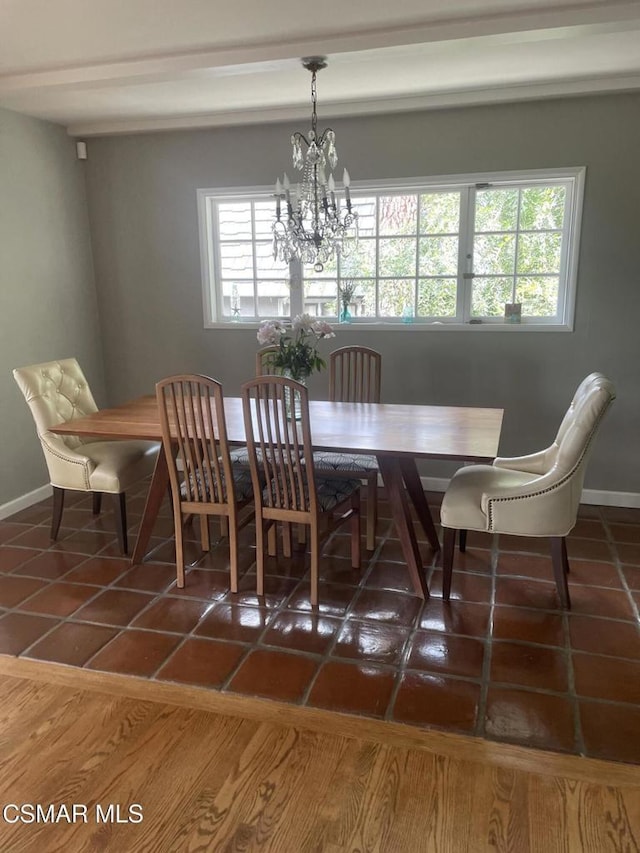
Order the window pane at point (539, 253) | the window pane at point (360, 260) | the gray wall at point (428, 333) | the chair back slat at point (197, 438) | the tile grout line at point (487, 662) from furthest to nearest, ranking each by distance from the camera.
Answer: the window pane at point (360, 260) < the window pane at point (539, 253) < the gray wall at point (428, 333) < the chair back slat at point (197, 438) < the tile grout line at point (487, 662)

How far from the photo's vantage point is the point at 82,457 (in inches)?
127

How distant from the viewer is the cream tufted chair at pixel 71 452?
10.5ft

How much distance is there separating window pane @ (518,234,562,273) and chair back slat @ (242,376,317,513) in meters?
2.05

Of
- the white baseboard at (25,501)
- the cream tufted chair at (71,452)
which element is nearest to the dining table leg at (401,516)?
the cream tufted chair at (71,452)

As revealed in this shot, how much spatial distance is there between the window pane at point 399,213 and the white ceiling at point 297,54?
54cm

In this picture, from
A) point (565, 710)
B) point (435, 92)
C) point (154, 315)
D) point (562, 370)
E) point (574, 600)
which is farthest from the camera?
point (154, 315)

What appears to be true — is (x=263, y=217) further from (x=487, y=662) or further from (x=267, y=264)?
(x=487, y=662)

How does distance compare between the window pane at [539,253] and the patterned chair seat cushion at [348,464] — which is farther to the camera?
the window pane at [539,253]

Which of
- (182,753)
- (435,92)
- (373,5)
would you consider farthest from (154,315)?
(182,753)

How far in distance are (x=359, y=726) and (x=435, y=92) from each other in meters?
3.34

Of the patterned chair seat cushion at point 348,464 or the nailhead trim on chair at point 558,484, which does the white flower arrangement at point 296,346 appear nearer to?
the patterned chair seat cushion at point 348,464

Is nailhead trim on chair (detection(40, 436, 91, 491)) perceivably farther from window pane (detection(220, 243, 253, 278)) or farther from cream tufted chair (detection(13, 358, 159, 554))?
window pane (detection(220, 243, 253, 278))

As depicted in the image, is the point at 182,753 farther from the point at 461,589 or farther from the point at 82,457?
the point at 82,457

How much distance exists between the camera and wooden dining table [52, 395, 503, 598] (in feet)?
8.41
